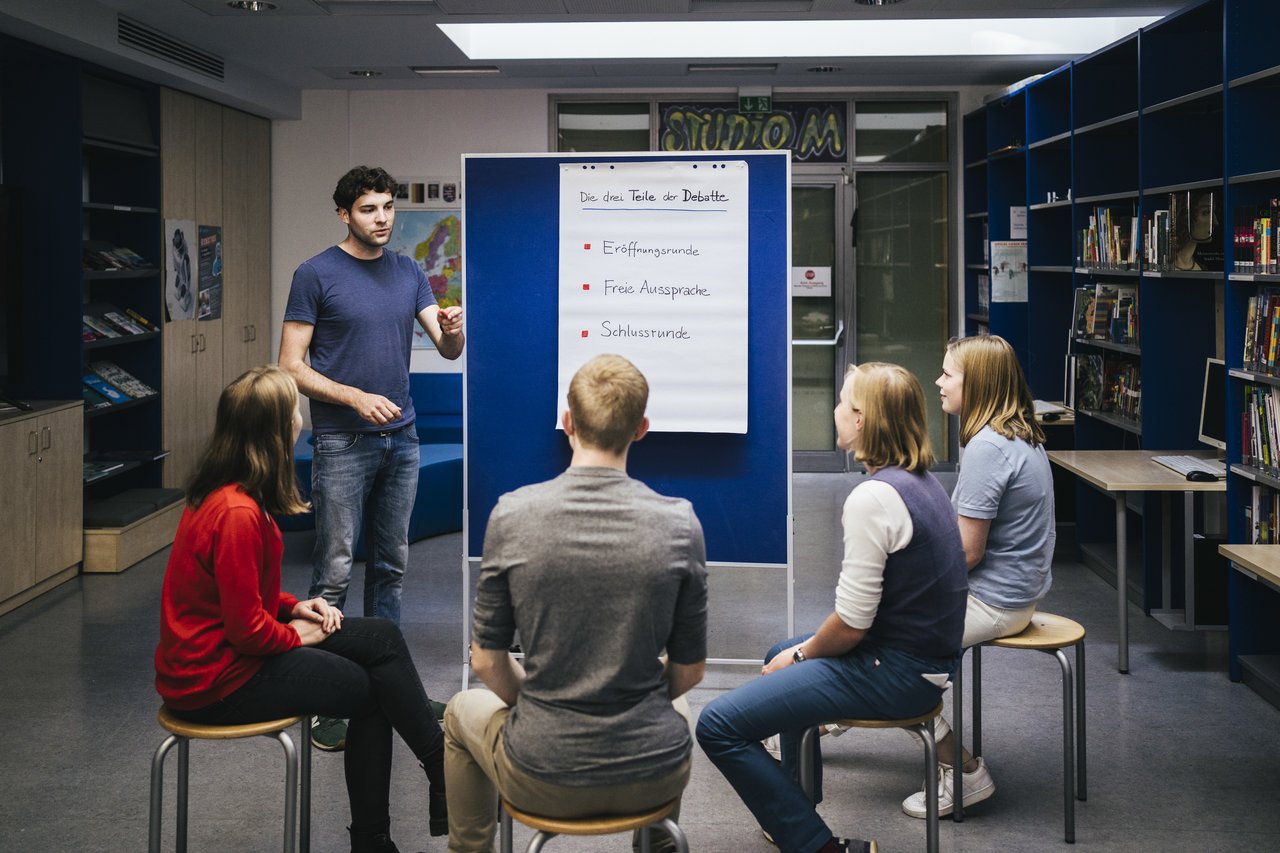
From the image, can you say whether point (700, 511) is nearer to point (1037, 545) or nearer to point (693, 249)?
point (693, 249)

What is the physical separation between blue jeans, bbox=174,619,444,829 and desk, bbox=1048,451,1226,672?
2.50 meters

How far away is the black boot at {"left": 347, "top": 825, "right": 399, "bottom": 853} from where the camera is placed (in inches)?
107

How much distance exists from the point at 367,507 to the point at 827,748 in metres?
1.58

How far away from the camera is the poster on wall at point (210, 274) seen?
757 cm

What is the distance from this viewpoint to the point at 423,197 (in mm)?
9000

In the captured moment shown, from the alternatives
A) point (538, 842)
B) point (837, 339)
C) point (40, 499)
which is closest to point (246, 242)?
point (40, 499)

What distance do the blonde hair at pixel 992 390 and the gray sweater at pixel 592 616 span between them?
4.47ft

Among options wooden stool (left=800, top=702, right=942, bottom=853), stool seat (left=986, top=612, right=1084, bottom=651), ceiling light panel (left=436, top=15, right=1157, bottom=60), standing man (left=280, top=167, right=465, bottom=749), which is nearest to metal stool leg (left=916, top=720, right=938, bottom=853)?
wooden stool (left=800, top=702, right=942, bottom=853)

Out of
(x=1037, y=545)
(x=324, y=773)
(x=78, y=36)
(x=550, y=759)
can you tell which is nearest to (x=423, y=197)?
(x=78, y=36)

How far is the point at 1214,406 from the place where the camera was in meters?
4.70

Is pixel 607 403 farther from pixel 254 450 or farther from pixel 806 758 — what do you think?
pixel 806 758

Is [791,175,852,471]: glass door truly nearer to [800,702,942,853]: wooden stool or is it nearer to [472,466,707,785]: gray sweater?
[800,702,942,853]: wooden stool

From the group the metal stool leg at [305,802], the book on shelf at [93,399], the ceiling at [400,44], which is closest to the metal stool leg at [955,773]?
the metal stool leg at [305,802]

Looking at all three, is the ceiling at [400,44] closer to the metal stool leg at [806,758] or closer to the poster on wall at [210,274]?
the poster on wall at [210,274]
